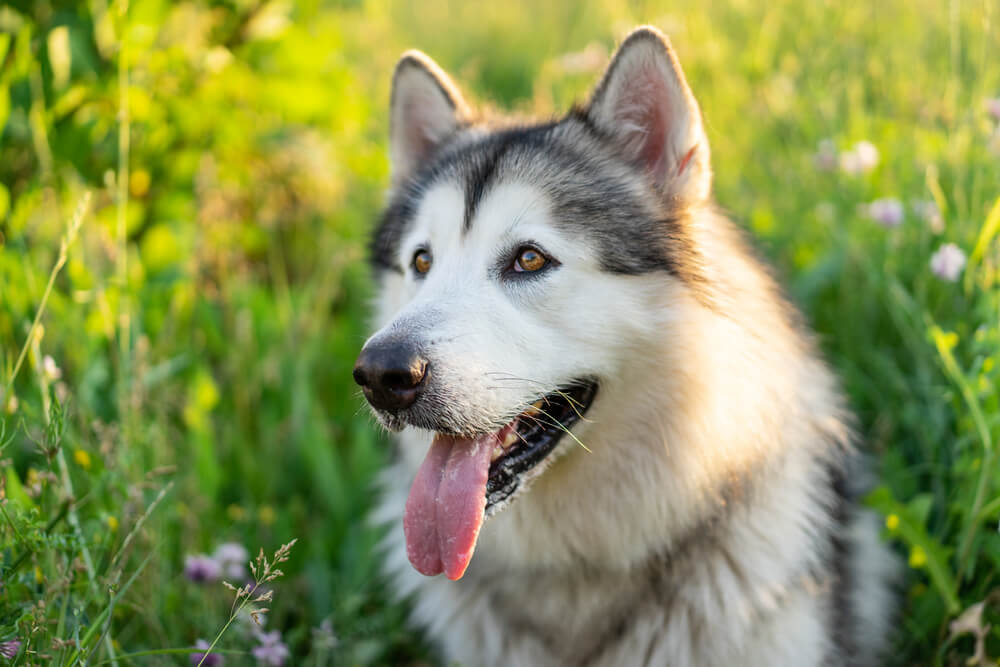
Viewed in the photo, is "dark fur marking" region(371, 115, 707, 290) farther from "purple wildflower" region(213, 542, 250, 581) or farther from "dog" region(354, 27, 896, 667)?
"purple wildflower" region(213, 542, 250, 581)

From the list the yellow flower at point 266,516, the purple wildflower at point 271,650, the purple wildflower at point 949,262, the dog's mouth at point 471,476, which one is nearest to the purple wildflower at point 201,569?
the purple wildflower at point 271,650

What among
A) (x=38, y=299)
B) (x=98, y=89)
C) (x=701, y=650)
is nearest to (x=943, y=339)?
(x=701, y=650)

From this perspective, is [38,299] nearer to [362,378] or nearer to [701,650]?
[362,378]

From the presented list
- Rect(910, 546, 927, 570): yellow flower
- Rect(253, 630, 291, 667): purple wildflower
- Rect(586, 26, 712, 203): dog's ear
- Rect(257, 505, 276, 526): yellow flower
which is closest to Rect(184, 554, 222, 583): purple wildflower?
Rect(253, 630, 291, 667): purple wildflower

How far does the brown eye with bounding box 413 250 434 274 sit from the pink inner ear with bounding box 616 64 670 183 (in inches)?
30.2

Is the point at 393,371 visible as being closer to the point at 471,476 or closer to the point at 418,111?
the point at 471,476

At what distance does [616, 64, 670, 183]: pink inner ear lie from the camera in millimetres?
2270

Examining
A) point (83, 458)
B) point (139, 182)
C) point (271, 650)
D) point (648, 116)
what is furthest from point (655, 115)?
point (139, 182)

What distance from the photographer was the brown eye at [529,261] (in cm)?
226

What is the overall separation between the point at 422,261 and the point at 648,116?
0.88m

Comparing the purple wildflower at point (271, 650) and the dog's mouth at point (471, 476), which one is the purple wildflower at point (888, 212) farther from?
the purple wildflower at point (271, 650)

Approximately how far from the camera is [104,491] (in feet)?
8.55

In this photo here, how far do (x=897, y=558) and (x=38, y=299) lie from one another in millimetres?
3362

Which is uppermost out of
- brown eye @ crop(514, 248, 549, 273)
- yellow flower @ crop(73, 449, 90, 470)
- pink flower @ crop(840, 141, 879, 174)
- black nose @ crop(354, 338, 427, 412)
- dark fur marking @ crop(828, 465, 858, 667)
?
pink flower @ crop(840, 141, 879, 174)
